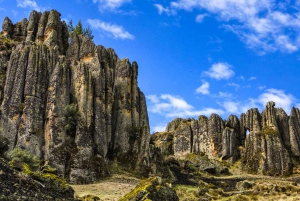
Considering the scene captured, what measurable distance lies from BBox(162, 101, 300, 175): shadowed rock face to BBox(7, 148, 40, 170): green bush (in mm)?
57115

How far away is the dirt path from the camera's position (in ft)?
161

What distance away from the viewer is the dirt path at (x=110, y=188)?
4899 centimetres

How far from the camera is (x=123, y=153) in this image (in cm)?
7019

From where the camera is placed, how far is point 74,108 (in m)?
64.2

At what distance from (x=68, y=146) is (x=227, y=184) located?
31.5 metres

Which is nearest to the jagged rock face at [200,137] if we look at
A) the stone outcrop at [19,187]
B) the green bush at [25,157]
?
the green bush at [25,157]

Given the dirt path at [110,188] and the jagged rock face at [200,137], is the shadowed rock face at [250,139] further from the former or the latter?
the dirt path at [110,188]

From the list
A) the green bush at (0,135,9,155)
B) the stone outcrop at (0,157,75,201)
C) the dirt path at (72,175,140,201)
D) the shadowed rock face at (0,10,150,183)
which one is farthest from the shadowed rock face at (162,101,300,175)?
the stone outcrop at (0,157,75,201)

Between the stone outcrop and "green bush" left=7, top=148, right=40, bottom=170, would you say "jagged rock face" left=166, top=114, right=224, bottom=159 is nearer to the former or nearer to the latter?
"green bush" left=7, top=148, right=40, bottom=170

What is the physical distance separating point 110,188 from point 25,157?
11121 millimetres

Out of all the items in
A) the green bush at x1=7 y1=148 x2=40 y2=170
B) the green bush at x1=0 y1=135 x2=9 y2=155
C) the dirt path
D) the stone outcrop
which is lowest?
the stone outcrop

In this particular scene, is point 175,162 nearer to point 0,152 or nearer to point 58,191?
point 0,152

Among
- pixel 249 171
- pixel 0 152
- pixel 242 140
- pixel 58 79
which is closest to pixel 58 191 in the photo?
pixel 0 152

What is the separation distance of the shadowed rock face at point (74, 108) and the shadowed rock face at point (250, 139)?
34153mm
